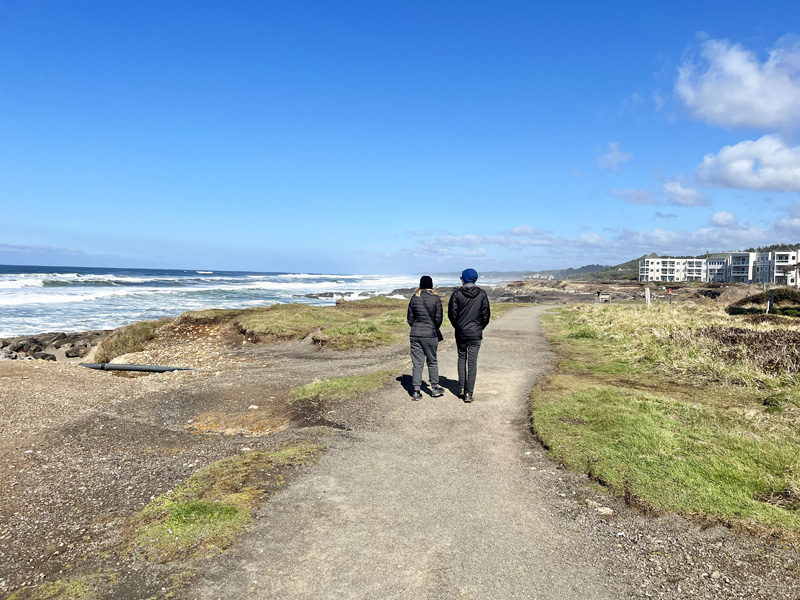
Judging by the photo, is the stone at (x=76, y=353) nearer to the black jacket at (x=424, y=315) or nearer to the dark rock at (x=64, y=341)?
the dark rock at (x=64, y=341)

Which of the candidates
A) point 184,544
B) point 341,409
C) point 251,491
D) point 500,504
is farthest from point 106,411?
point 500,504

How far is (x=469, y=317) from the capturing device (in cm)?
834

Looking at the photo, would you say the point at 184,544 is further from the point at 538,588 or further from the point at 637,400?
the point at 637,400

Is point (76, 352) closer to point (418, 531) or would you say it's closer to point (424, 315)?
point (424, 315)

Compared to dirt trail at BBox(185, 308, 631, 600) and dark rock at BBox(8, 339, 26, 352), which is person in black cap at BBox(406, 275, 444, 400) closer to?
dirt trail at BBox(185, 308, 631, 600)

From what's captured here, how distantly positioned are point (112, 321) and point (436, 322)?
29.1m

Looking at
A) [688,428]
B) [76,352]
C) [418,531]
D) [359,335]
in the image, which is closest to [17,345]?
[76,352]

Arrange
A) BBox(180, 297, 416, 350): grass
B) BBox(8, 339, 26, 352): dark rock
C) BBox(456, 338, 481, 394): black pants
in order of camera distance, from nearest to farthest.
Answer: BBox(456, 338, 481, 394): black pants < BBox(180, 297, 416, 350): grass < BBox(8, 339, 26, 352): dark rock

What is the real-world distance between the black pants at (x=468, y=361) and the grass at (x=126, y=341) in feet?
46.6

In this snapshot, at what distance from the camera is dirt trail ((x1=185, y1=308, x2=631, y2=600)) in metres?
3.49

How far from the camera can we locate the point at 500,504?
4785 millimetres

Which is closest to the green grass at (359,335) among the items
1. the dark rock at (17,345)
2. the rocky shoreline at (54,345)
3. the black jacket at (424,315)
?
the black jacket at (424,315)

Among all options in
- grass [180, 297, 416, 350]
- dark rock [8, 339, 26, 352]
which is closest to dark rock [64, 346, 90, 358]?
dark rock [8, 339, 26, 352]

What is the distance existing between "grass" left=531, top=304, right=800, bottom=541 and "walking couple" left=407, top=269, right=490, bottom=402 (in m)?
1.36
